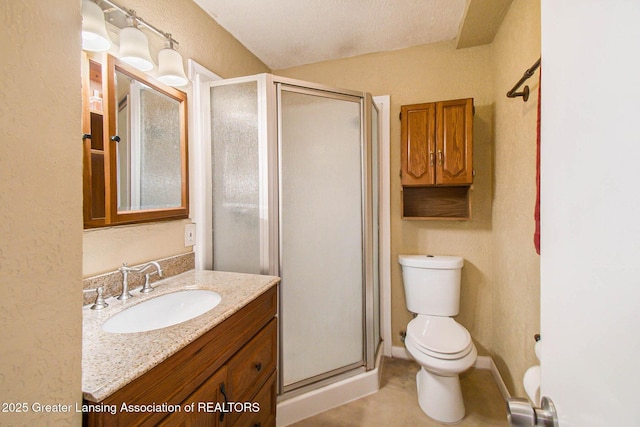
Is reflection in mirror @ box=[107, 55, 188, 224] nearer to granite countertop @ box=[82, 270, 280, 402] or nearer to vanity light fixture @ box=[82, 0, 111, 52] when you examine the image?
vanity light fixture @ box=[82, 0, 111, 52]

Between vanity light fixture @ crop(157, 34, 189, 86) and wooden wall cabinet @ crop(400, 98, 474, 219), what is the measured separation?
4.80ft

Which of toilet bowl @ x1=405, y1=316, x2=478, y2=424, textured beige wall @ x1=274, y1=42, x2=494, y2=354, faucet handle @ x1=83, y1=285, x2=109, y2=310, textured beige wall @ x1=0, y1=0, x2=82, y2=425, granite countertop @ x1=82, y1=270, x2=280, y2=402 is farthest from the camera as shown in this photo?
textured beige wall @ x1=274, y1=42, x2=494, y2=354

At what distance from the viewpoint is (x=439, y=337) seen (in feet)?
5.32

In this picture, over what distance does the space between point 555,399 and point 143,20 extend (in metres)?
1.92

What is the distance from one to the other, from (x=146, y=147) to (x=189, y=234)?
20.7 inches

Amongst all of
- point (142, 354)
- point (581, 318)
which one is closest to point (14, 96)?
point (142, 354)

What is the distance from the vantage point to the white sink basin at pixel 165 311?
1009 millimetres

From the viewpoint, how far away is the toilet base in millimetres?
1512

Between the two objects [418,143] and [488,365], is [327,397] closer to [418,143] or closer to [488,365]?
[488,365]

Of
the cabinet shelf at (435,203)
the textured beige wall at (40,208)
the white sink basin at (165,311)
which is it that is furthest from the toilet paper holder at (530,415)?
the cabinet shelf at (435,203)

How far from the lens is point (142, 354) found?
Answer: 675 millimetres

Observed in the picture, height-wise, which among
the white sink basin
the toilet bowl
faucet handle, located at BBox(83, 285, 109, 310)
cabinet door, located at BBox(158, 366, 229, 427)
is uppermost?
faucet handle, located at BBox(83, 285, 109, 310)

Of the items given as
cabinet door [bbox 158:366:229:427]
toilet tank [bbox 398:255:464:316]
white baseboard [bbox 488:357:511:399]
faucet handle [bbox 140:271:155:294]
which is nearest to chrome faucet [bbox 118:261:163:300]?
faucet handle [bbox 140:271:155:294]

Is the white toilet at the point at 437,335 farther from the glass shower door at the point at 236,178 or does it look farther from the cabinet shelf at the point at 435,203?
the glass shower door at the point at 236,178
